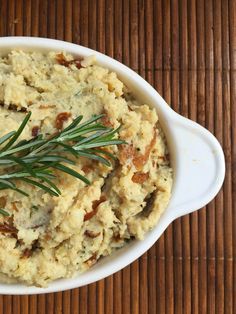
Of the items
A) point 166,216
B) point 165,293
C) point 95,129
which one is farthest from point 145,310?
point 95,129

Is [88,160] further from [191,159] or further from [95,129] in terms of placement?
[191,159]

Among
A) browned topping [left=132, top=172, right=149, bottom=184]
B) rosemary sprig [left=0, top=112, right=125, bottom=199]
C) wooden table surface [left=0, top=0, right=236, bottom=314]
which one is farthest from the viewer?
wooden table surface [left=0, top=0, right=236, bottom=314]

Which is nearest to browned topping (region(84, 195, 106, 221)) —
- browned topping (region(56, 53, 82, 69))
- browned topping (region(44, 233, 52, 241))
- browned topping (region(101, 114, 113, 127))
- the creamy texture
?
the creamy texture

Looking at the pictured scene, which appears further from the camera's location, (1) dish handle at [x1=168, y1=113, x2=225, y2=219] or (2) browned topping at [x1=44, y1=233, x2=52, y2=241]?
(1) dish handle at [x1=168, y1=113, x2=225, y2=219]

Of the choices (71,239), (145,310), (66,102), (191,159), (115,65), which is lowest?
(145,310)

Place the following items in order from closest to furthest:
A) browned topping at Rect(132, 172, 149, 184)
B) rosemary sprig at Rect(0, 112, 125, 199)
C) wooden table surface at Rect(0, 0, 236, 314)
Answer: rosemary sprig at Rect(0, 112, 125, 199) < browned topping at Rect(132, 172, 149, 184) < wooden table surface at Rect(0, 0, 236, 314)

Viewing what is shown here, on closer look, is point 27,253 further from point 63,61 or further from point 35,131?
point 63,61

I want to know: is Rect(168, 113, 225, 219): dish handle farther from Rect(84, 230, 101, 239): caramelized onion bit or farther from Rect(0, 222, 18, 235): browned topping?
Rect(0, 222, 18, 235): browned topping
